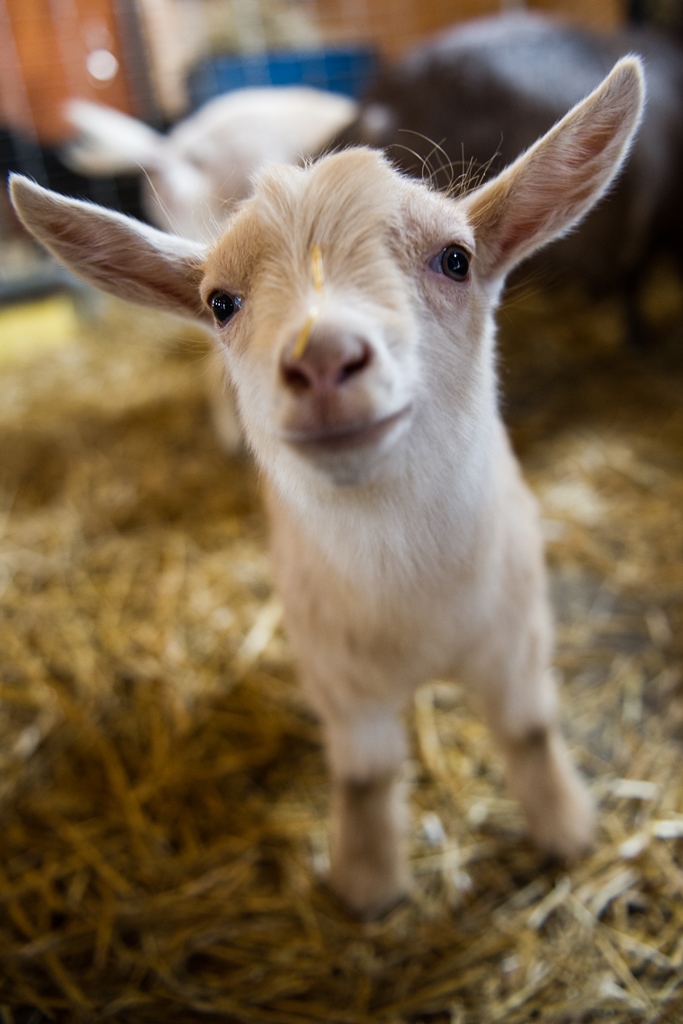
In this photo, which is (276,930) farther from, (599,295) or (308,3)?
(308,3)

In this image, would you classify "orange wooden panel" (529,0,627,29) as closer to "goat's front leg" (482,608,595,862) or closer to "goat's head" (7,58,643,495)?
"goat's head" (7,58,643,495)

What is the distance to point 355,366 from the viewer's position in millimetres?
973

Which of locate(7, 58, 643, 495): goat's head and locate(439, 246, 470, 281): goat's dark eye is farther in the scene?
locate(439, 246, 470, 281): goat's dark eye

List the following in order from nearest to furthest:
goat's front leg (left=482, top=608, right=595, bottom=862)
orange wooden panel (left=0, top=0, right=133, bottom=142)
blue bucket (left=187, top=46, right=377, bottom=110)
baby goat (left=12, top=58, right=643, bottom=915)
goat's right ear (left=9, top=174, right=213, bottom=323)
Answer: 1. baby goat (left=12, top=58, right=643, bottom=915)
2. goat's right ear (left=9, top=174, right=213, bottom=323)
3. goat's front leg (left=482, top=608, right=595, bottom=862)
4. blue bucket (left=187, top=46, right=377, bottom=110)
5. orange wooden panel (left=0, top=0, right=133, bottom=142)

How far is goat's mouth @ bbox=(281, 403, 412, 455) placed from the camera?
3.29 feet

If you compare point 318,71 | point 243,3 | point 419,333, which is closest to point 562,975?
point 419,333

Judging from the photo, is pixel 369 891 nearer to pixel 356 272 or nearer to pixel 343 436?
pixel 343 436

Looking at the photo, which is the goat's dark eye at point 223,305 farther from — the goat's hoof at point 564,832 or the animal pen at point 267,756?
the goat's hoof at point 564,832

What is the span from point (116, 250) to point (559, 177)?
86cm

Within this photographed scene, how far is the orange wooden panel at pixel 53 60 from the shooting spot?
6184 millimetres

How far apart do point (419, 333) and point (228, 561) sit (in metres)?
2.05

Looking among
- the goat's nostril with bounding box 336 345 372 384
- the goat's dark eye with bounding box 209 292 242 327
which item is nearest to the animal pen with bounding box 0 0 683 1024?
the goat's dark eye with bounding box 209 292 242 327

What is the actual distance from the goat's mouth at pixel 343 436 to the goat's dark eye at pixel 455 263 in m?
0.34

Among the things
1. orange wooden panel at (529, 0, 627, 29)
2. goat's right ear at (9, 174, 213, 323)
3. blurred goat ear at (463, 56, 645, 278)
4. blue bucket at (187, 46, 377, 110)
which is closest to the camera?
blurred goat ear at (463, 56, 645, 278)
